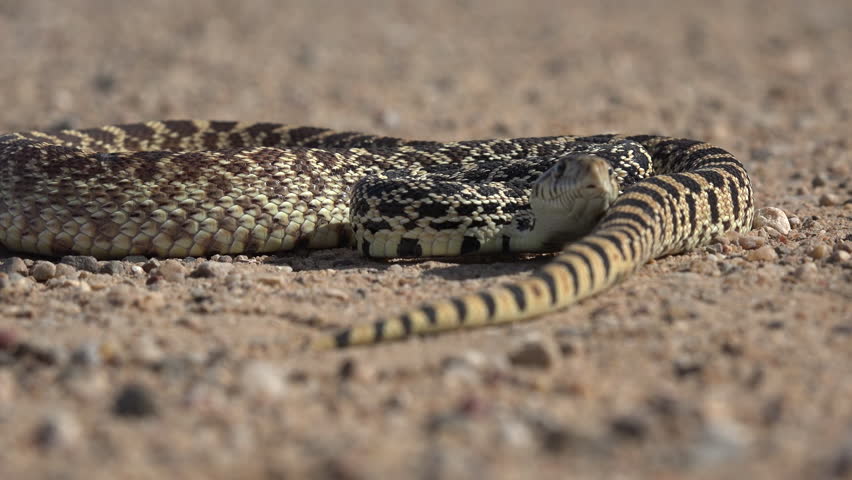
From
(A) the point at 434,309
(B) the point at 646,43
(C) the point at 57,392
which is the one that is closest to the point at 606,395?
(A) the point at 434,309

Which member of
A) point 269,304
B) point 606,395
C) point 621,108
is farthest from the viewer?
point 621,108

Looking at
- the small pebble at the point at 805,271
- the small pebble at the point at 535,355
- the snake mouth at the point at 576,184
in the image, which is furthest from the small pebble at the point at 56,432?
the small pebble at the point at 805,271

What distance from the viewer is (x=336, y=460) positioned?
3.68m

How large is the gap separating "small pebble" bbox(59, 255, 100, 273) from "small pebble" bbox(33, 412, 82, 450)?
310 cm

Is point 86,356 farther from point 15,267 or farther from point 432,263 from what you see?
point 432,263

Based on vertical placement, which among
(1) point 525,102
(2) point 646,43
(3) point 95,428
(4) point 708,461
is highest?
(2) point 646,43

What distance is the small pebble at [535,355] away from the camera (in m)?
4.57

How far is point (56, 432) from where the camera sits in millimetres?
3893

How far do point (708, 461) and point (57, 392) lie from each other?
113 inches

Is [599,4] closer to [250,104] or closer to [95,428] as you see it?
[250,104]

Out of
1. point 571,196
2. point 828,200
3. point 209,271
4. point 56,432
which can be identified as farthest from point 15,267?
point 828,200

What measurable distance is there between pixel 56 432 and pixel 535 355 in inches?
84.5

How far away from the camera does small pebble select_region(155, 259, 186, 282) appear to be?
21.6 feet

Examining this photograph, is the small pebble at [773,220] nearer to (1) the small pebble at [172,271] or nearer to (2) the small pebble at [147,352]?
(1) the small pebble at [172,271]
